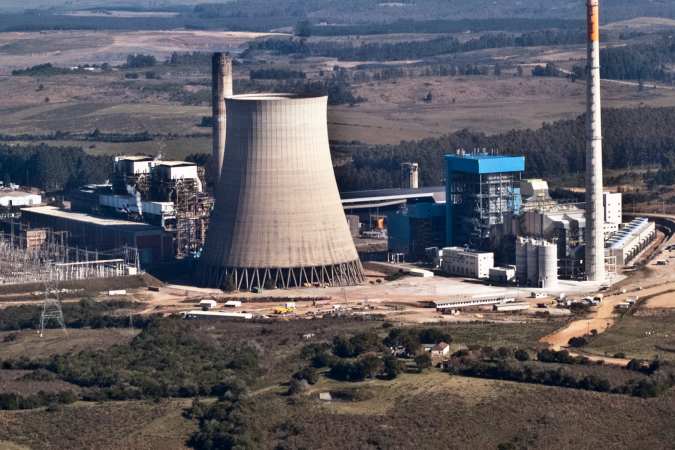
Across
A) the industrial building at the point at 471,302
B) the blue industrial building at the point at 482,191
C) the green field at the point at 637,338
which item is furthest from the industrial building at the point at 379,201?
the green field at the point at 637,338

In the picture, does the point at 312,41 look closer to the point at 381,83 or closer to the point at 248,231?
the point at 381,83

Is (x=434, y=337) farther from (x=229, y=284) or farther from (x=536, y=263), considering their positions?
(x=229, y=284)

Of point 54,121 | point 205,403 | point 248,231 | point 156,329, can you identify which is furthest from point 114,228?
point 54,121

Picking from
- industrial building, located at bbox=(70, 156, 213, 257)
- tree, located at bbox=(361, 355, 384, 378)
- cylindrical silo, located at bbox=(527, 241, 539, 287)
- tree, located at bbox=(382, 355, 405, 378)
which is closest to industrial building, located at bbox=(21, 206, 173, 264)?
industrial building, located at bbox=(70, 156, 213, 257)

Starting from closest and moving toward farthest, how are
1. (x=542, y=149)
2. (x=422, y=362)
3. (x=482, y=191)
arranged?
(x=422, y=362), (x=482, y=191), (x=542, y=149)

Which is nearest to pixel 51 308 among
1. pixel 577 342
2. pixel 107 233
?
pixel 107 233

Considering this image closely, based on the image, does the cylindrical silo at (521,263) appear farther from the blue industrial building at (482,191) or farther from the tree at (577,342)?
the tree at (577,342)
